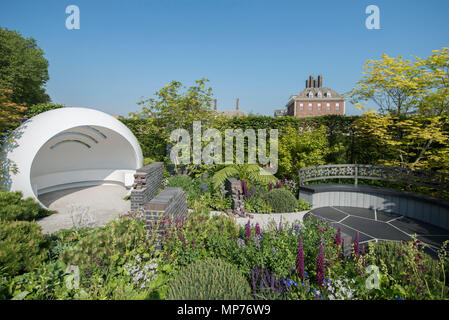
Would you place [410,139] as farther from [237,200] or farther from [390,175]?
[237,200]

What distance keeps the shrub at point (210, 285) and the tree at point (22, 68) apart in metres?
23.3

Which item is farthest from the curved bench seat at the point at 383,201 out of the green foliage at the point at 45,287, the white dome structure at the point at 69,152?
the white dome structure at the point at 69,152

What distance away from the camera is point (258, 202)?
6.20 m

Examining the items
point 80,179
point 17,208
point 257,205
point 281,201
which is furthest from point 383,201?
→ point 80,179

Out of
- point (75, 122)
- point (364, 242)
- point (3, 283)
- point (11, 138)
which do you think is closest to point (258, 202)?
point (364, 242)

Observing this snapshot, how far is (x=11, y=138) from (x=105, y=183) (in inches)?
170

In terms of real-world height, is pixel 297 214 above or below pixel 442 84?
below

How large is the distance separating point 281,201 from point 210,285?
4.12 m

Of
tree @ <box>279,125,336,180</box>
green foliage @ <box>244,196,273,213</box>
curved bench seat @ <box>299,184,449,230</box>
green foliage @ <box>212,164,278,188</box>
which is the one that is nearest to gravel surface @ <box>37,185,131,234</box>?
green foliage @ <box>212,164,278,188</box>

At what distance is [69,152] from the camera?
9945 mm

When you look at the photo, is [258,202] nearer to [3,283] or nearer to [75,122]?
[3,283]

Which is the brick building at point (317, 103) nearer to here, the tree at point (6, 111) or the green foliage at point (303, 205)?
the green foliage at point (303, 205)

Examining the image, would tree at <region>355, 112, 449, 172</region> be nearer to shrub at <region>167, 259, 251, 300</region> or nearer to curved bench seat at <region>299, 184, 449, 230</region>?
curved bench seat at <region>299, 184, 449, 230</region>

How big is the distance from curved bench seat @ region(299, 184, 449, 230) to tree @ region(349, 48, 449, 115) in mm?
3331
